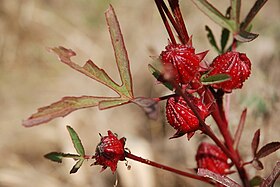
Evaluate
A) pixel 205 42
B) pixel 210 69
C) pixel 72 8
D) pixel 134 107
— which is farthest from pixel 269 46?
pixel 210 69

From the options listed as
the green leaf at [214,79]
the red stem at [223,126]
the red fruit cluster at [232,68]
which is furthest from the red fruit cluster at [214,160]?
the green leaf at [214,79]

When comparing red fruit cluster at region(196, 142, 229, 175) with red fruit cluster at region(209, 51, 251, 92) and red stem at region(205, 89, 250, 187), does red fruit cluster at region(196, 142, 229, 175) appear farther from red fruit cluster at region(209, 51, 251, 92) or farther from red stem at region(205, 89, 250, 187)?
red fruit cluster at region(209, 51, 251, 92)

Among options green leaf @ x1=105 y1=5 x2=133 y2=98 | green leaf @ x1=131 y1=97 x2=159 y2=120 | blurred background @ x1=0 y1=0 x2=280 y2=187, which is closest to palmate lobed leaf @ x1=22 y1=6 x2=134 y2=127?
green leaf @ x1=105 y1=5 x2=133 y2=98

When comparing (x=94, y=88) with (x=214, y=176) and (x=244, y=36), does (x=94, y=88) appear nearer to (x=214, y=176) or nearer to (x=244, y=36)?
(x=244, y=36)

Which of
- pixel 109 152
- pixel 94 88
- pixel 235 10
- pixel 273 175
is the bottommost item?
pixel 273 175

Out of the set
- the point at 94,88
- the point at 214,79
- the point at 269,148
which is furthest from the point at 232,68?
the point at 94,88

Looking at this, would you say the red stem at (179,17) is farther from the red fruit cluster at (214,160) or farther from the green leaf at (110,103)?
the red fruit cluster at (214,160)

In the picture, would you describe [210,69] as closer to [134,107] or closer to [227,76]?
[227,76]
